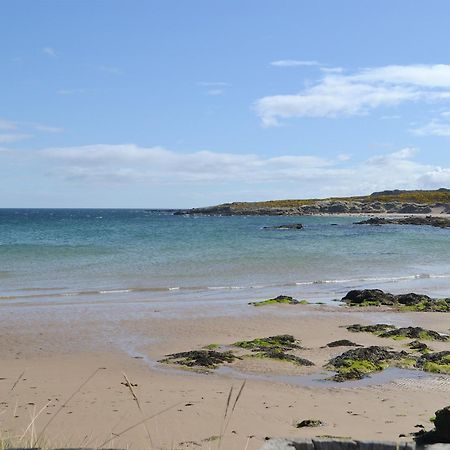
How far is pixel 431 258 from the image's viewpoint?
114 feet

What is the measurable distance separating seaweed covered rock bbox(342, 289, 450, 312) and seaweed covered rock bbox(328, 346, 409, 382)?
261 inches

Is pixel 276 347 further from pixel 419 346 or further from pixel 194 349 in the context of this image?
pixel 419 346

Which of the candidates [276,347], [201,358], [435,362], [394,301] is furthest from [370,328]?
[201,358]

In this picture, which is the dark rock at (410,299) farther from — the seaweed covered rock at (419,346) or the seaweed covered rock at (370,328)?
the seaweed covered rock at (419,346)

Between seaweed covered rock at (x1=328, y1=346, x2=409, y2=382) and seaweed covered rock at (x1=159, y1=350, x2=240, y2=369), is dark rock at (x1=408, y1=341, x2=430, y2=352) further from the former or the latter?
seaweed covered rock at (x1=159, y1=350, x2=240, y2=369)

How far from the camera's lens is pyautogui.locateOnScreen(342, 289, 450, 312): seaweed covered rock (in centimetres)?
1787

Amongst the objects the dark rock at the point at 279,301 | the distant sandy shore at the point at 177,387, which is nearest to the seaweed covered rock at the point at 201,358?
the distant sandy shore at the point at 177,387

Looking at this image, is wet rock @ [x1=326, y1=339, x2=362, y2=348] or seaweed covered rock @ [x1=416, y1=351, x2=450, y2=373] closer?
seaweed covered rock @ [x1=416, y1=351, x2=450, y2=373]

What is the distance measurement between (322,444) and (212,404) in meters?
5.47

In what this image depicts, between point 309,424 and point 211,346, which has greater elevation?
point 309,424

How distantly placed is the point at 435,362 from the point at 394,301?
8.16 metres

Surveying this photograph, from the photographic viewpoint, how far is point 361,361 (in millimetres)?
10664

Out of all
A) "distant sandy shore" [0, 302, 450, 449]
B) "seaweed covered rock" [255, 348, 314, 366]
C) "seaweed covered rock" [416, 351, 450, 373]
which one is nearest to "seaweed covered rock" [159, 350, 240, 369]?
"distant sandy shore" [0, 302, 450, 449]

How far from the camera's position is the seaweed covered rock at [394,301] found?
704 inches
